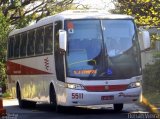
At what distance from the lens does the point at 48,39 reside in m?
18.1

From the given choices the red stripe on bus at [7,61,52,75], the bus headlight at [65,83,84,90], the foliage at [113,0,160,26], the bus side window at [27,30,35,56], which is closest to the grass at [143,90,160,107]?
the foliage at [113,0,160,26]

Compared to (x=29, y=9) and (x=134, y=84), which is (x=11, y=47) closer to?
(x=134, y=84)

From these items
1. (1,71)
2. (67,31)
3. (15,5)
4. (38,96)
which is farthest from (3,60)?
(67,31)

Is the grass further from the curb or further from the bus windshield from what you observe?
the bus windshield

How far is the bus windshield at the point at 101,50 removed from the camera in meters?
16.5

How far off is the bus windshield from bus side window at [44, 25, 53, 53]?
1.25m

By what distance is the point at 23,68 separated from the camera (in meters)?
21.6

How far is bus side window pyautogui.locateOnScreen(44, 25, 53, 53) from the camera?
1784 centimetres

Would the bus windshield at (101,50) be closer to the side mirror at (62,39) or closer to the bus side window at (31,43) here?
the side mirror at (62,39)

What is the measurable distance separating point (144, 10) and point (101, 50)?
29.2 ft

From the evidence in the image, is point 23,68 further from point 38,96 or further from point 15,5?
point 15,5

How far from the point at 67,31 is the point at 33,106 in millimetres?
7424

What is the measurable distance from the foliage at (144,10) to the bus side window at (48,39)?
17.4ft

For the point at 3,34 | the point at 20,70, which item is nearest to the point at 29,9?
the point at 3,34
